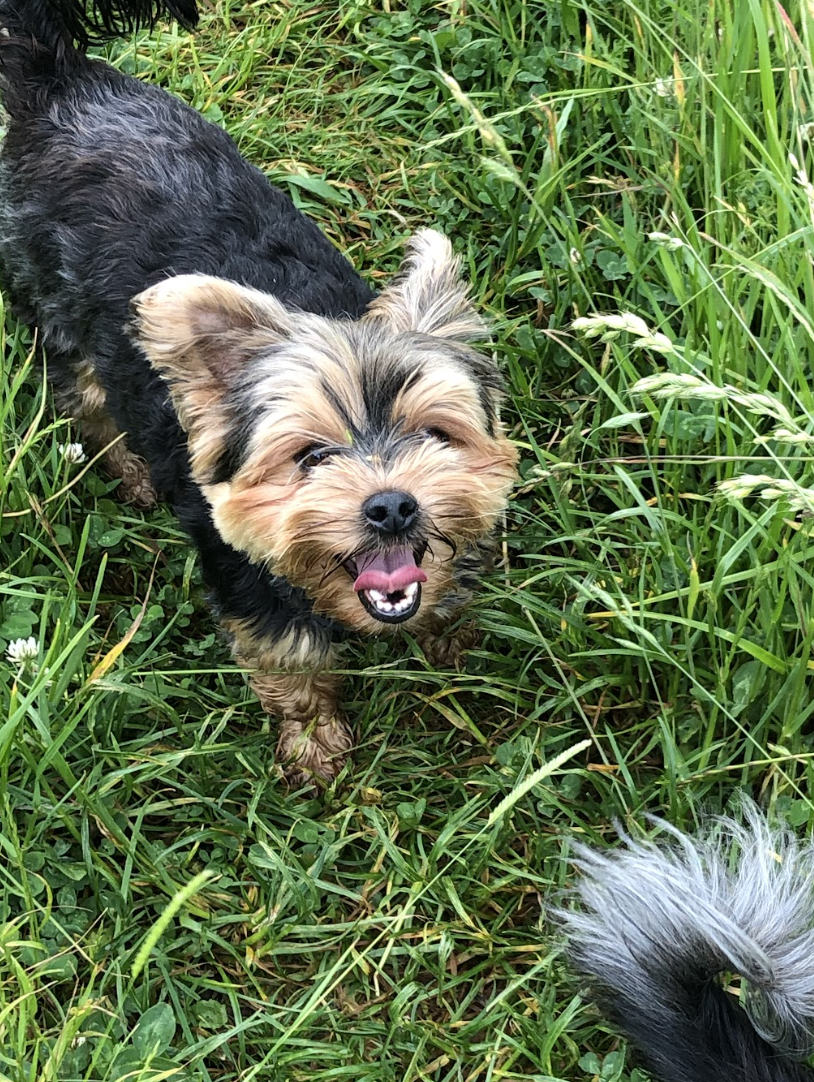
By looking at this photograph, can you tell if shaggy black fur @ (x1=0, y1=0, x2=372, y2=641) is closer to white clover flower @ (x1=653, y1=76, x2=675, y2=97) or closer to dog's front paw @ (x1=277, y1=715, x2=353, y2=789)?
dog's front paw @ (x1=277, y1=715, x2=353, y2=789)

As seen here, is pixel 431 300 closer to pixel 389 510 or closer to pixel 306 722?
pixel 389 510

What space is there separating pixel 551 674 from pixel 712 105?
1955 millimetres

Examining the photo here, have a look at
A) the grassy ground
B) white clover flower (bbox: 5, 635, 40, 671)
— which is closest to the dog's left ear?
the grassy ground

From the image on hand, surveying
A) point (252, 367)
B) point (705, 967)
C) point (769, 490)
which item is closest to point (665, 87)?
point (252, 367)

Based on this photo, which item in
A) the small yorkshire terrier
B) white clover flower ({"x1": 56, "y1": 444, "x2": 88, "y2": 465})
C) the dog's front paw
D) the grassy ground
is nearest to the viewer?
the small yorkshire terrier

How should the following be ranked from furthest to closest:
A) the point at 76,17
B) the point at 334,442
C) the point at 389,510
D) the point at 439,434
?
the point at 76,17, the point at 439,434, the point at 334,442, the point at 389,510

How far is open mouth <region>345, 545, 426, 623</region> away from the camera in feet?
8.82

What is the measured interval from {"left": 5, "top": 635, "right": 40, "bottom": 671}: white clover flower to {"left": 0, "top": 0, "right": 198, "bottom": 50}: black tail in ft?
6.60

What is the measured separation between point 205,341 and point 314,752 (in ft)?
4.65

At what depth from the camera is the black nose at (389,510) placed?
2.53 metres

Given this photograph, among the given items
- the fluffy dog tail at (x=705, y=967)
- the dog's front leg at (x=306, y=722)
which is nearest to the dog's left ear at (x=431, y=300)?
the dog's front leg at (x=306, y=722)

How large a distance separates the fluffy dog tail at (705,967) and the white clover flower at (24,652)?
6.25 ft

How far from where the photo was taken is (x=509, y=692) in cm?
343

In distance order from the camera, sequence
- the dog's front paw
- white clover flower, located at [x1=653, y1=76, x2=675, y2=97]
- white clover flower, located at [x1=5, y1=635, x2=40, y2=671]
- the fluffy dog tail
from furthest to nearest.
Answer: the dog's front paw, white clover flower, located at [x1=653, y1=76, x2=675, y2=97], white clover flower, located at [x1=5, y1=635, x2=40, y2=671], the fluffy dog tail
